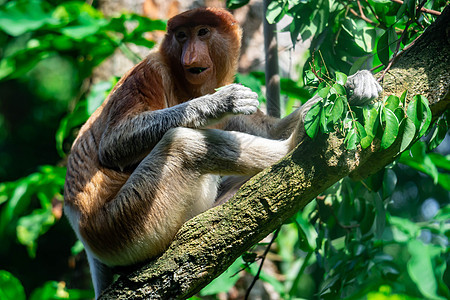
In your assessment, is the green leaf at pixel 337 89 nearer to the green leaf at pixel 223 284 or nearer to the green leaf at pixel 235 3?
the green leaf at pixel 235 3

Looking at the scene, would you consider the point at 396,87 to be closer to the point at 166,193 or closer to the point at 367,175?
the point at 367,175

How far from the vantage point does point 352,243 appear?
3.09 metres

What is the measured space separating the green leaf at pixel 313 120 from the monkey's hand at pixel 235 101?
23.6 inches

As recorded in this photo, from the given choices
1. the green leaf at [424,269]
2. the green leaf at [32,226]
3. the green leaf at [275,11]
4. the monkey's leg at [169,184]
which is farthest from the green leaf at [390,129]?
the green leaf at [32,226]

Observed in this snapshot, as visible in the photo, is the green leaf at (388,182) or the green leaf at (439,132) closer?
the green leaf at (439,132)

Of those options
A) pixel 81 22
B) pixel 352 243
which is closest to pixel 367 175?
pixel 352 243

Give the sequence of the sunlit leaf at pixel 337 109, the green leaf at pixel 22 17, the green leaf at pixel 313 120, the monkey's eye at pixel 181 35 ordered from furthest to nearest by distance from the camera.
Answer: the green leaf at pixel 22 17
the monkey's eye at pixel 181 35
the green leaf at pixel 313 120
the sunlit leaf at pixel 337 109

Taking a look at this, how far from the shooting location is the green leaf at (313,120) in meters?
2.00

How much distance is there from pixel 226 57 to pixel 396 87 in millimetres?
1484

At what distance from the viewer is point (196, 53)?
311 centimetres

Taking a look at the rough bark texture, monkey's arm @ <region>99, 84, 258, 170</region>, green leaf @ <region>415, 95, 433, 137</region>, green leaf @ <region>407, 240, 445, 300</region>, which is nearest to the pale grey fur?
monkey's arm @ <region>99, 84, 258, 170</region>

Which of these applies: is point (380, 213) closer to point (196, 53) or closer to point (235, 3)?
point (196, 53)

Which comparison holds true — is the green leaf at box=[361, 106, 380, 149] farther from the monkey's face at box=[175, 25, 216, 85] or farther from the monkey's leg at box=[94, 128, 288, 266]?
the monkey's face at box=[175, 25, 216, 85]

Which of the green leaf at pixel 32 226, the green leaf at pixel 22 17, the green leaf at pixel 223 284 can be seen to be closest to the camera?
the green leaf at pixel 223 284
